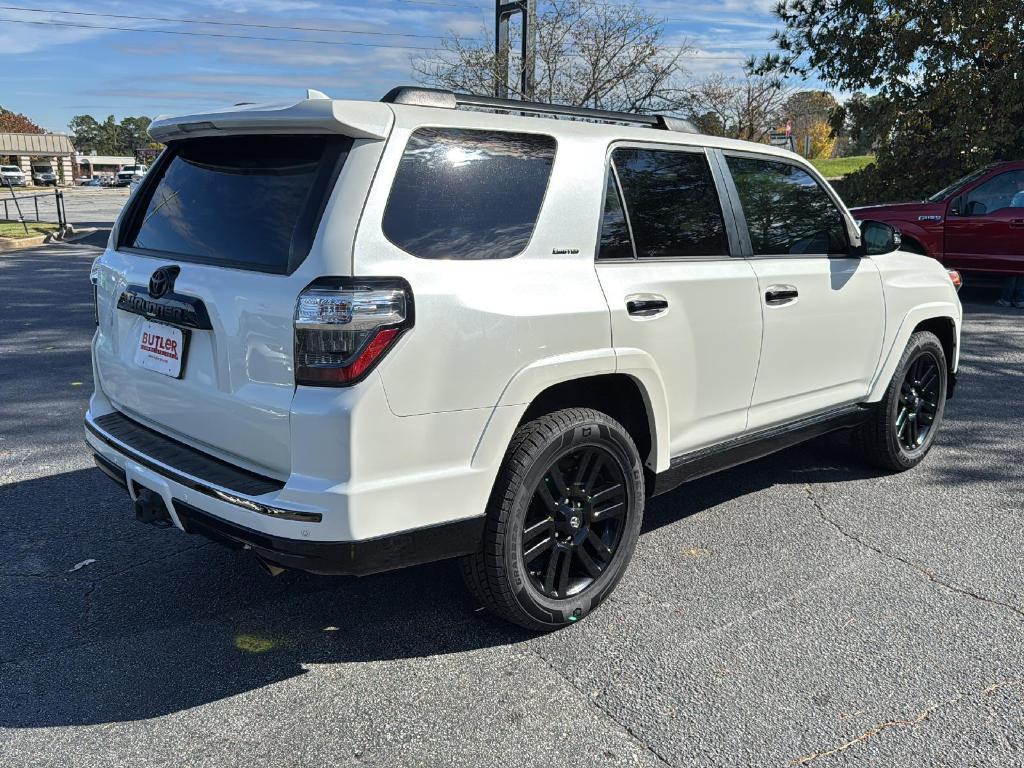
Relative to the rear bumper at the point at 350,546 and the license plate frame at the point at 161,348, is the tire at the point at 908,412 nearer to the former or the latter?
the rear bumper at the point at 350,546

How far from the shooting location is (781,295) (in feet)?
13.4

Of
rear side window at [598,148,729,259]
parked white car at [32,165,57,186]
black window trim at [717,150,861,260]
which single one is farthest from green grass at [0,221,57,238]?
parked white car at [32,165,57,186]

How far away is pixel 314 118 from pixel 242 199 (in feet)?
1.58

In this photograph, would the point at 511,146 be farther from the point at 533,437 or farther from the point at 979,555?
the point at 979,555

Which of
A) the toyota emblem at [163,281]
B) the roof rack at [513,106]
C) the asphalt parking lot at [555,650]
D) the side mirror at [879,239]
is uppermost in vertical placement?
the roof rack at [513,106]

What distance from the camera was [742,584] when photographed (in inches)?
146

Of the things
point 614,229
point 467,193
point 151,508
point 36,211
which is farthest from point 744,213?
point 36,211

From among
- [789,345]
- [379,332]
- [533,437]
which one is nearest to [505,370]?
[533,437]

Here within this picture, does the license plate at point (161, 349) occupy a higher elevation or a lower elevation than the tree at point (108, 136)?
lower

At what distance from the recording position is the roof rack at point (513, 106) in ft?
9.87

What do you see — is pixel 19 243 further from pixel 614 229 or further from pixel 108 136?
pixel 108 136

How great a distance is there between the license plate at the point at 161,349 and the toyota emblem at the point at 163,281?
12cm

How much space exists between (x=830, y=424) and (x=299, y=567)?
2935 mm

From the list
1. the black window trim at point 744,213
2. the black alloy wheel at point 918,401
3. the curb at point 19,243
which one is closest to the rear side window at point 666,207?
the black window trim at point 744,213
